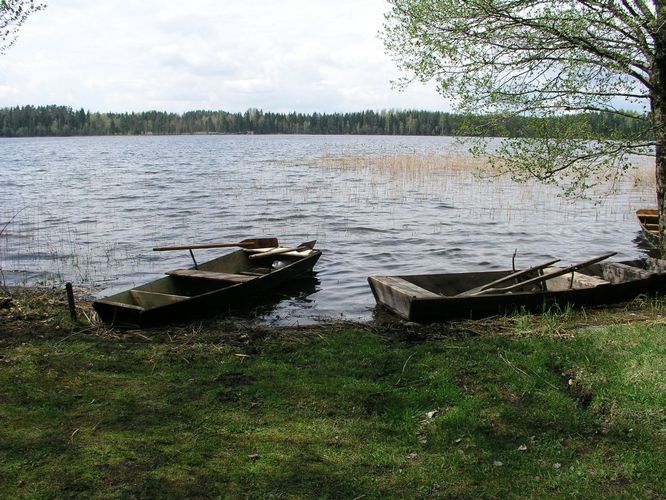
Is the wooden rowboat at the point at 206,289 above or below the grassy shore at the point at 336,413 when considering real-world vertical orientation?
above

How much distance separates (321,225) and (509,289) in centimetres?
1197

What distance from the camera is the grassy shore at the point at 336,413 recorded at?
15.0ft

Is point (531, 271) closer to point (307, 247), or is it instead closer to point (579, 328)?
point (579, 328)

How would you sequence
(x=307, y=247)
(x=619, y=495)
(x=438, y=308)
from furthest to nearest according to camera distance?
(x=307, y=247), (x=438, y=308), (x=619, y=495)

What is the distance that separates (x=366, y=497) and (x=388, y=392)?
6.55 ft

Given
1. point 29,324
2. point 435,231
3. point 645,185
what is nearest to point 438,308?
point 29,324

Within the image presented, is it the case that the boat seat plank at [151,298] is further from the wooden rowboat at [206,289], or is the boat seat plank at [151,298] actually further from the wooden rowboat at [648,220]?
the wooden rowboat at [648,220]

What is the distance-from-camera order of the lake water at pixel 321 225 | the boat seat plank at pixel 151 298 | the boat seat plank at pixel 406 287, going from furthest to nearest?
the lake water at pixel 321 225 → the boat seat plank at pixel 151 298 → the boat seat plank at pixel 406 287

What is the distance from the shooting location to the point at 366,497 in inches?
173

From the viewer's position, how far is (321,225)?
21.3 meters

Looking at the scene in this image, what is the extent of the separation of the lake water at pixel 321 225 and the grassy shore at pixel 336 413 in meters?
3.39

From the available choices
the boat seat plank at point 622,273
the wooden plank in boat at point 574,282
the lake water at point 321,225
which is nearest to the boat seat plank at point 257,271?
the lake water at point 321,225

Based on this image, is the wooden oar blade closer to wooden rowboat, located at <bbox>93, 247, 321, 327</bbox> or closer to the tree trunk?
wooden rowboat, located at <bbox>93, 247, 321, 327</bbox>

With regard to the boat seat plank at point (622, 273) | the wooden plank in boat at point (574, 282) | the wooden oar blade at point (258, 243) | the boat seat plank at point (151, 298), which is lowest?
the boat seat plank at point (151, 298)
